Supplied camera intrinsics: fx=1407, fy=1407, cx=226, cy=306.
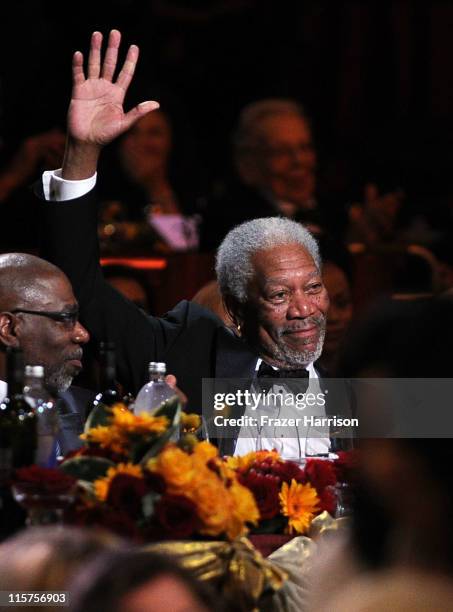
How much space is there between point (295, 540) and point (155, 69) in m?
6.63

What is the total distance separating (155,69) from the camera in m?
8.77

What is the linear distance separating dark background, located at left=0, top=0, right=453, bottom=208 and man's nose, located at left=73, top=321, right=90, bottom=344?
14.5 feet

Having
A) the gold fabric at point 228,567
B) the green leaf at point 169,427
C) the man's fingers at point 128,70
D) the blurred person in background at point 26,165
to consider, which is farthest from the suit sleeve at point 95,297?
the blurred person in background at point 26,165

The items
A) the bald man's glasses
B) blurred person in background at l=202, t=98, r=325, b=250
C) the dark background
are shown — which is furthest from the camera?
the dark background

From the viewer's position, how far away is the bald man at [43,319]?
138 inches

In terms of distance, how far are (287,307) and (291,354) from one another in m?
0.15

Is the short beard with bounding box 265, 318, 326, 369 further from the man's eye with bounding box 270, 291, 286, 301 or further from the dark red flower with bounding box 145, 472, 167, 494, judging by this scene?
the dark red flower with bounding box 145, 472, 167, 494

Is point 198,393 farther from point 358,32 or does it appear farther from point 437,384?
point 358,32

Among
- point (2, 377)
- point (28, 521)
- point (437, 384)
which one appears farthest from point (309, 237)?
point (437, 384)

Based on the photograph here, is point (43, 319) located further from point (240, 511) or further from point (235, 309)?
point (240, 511)

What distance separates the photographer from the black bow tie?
3.76 metres

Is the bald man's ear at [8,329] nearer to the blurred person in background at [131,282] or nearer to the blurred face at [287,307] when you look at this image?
the blurred face at [287,307]

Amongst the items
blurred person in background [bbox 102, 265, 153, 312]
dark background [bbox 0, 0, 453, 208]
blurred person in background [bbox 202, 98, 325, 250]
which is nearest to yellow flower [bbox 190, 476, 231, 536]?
blurred person in background [bbox 102, 265, 153, 312]

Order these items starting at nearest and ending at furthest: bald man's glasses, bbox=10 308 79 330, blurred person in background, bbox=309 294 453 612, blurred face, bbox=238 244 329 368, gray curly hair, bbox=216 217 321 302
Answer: blurred person in background, bbox=309 294 453 612 < bald man's glasses, bbox=10 308 79 330 < blurred face, bbox=238 244 329 368 < gray curly hair, bbox=216 217 321 302
